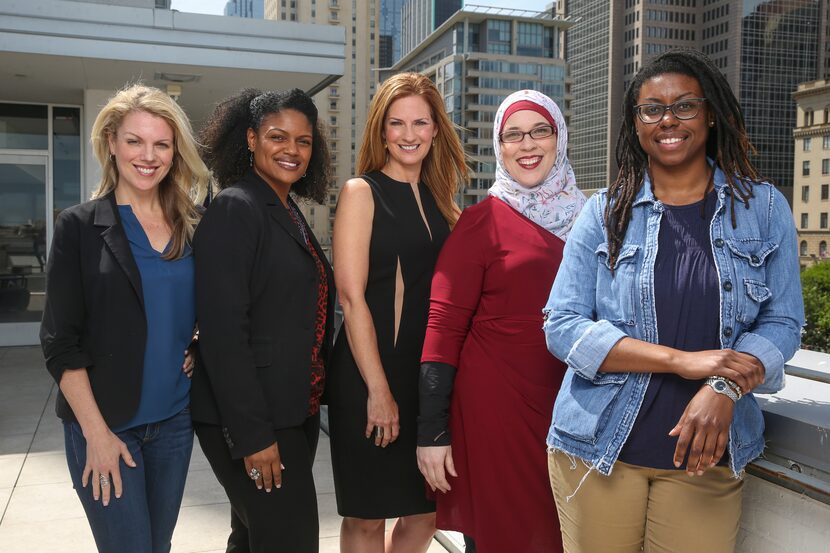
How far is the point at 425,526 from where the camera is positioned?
8.77 ft

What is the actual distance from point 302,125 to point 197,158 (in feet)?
1.11

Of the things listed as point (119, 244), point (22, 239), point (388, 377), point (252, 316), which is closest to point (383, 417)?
point (388, 377)

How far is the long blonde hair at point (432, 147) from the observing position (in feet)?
8.50

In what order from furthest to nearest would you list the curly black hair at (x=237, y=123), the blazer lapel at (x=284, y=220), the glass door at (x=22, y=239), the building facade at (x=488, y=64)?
the building facade at (x=488, y=64) < the glass door at (x=22, y=239) < the curly black hair at (x=237, y=123) < the blazer lapel at (x=284, y=220)

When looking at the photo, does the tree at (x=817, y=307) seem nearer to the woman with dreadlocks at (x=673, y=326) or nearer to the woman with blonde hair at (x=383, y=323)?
the woman with blonde hair at (x=383, y=323)

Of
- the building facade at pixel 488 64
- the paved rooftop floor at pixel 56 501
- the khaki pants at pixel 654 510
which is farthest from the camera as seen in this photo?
the building facade at pixel 488 64

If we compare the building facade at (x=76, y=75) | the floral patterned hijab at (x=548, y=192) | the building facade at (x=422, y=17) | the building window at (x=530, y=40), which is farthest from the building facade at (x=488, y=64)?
the floral patterned hijab at (x=548, y=192)

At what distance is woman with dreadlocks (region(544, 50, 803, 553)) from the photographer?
1.58 meters

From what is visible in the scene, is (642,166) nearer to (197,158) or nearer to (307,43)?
(197,158)

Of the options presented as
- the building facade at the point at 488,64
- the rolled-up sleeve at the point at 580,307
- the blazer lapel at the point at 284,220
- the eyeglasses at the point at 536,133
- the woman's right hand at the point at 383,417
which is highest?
the building facade at the point at 488,64

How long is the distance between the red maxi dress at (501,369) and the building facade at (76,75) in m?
4.19

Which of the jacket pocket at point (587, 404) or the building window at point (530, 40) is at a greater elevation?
the building window at point (530, 40)

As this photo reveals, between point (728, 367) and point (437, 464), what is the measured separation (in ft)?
3.18

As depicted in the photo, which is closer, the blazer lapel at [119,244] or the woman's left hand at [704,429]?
the woman's left hand at [704,429]
